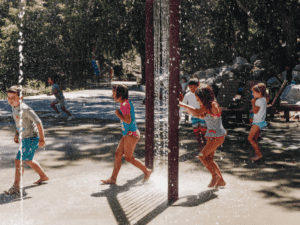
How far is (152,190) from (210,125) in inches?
51.0

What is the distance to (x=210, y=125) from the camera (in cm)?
525

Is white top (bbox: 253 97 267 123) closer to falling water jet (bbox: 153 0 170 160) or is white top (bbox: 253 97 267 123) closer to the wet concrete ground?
the wet concrete ground

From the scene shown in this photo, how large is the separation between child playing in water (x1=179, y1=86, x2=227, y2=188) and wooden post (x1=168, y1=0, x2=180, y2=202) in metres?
0.32

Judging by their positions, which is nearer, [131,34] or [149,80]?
[149,80]

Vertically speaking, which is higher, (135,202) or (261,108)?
(261,108)

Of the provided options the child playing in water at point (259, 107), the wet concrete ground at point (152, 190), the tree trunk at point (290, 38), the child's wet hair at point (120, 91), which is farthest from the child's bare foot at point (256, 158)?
the tree trunk at point (290, 38)

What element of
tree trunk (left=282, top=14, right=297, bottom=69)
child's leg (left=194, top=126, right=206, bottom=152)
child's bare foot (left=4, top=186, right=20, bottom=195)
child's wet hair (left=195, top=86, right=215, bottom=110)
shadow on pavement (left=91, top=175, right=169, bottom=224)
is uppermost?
tree trunk (left=282, top=14, right=297, bottom=69)

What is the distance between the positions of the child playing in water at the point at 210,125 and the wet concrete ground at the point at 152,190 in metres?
0.33

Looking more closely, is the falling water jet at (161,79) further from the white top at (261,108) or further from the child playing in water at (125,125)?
the child playing in water at (125,125)

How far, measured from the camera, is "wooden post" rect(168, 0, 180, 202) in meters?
4.62

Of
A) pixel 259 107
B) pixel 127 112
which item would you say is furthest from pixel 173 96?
pixel 259 107

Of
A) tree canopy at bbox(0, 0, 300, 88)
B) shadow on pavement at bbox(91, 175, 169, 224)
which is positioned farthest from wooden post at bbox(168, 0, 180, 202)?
tree canopy at bbox(0, 0, 300, 88)

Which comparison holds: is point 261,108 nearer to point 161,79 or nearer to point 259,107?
point 259,107

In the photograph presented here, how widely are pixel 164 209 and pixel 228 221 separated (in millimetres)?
831
